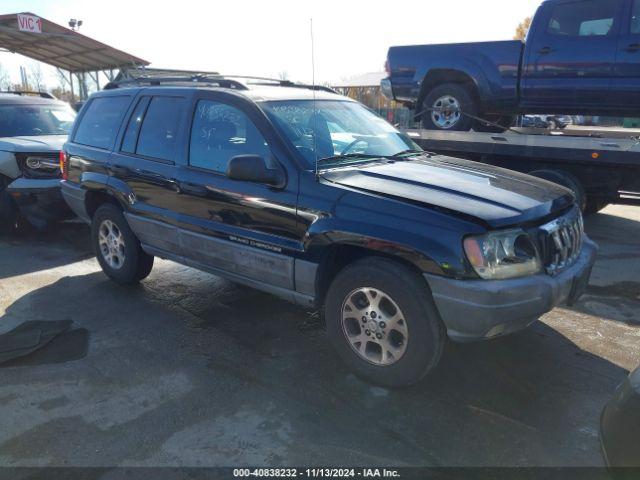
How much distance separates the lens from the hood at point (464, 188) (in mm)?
2975

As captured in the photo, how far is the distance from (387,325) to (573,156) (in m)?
4.27

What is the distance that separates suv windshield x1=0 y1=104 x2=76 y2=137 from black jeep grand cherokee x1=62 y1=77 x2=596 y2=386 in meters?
3.68

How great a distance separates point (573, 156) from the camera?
618 centimetres

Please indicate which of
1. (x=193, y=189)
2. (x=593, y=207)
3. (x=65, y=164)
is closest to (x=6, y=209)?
(x=65, y=164)

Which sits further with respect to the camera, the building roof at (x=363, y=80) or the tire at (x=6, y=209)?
the building roof at (x=363, y=80)

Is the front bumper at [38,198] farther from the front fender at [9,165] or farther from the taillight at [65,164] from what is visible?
the taillight at [65,164]

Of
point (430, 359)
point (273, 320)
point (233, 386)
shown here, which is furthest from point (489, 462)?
point (273, 320)

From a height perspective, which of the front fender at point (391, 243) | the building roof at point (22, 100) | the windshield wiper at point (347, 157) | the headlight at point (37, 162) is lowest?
the front fender at point (391, 243)

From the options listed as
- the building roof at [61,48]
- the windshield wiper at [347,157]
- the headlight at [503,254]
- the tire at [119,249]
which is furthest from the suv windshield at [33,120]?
the headlight at [503,254]

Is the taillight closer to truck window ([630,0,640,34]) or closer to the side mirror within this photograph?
the side mirror

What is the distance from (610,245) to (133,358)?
225 inches

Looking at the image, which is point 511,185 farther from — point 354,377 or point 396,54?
point 396,54

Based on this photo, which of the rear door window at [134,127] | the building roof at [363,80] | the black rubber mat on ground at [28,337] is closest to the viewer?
the black rubber mat on ground at [28,337]

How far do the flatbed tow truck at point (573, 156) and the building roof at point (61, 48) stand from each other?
8.61m
